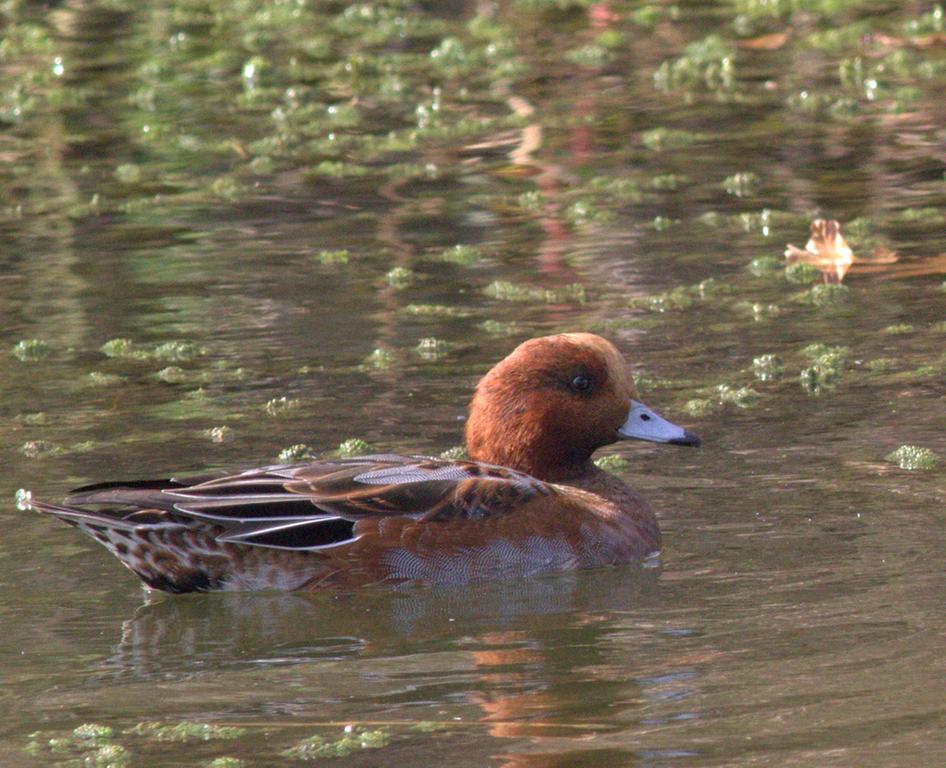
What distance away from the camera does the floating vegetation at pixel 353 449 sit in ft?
25.8

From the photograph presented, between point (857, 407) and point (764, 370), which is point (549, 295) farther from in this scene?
point (857, 407)

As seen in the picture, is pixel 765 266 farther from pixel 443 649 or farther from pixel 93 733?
pixel 93 733

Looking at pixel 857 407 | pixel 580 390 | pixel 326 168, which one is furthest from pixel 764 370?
pixel 326 168

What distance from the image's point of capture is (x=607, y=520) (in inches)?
275

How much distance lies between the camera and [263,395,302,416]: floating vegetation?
27.8ft

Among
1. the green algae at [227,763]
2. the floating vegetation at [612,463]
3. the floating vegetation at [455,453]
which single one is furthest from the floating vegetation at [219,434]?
the green algae at [227,763]

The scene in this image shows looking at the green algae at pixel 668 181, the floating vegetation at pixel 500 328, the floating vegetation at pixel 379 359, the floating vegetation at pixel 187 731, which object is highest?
the green algae at pixel 668 181

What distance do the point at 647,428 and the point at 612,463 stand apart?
2.12ft

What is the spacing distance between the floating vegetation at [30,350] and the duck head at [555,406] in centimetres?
280

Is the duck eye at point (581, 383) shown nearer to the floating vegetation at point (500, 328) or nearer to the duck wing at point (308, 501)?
the duck wing at point (308, 501)

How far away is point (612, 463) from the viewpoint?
26.1ft

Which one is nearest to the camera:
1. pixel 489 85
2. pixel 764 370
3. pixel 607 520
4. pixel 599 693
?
pixel 599 693

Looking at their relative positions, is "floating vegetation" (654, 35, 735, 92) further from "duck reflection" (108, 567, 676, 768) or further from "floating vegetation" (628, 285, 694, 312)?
"duck reflection" (108, 567, 676, 768)

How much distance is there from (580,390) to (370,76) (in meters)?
9.01
